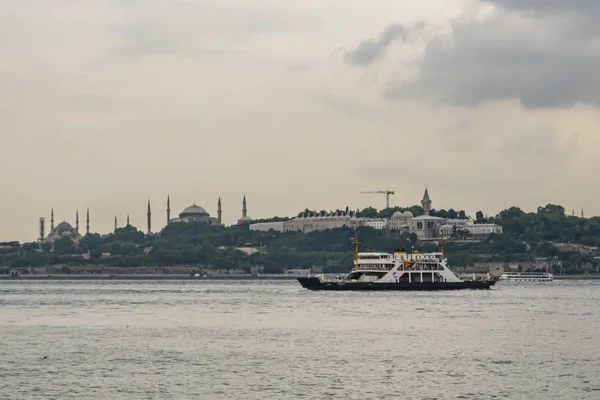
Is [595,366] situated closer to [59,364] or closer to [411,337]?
[411,337]

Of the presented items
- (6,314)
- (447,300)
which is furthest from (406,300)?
(6,314)

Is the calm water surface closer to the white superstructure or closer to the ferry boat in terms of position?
the ferry boat

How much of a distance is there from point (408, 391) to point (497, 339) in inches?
1037

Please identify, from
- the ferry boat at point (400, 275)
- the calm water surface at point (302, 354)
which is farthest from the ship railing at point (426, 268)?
the calm water surface at point (302, 354)

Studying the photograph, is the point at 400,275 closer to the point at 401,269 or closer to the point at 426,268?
the point at 401,269

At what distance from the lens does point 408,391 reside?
198ft

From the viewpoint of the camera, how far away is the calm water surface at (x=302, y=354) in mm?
61000

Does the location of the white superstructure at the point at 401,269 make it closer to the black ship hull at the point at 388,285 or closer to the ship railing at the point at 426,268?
the ship railing at the point at 426,268

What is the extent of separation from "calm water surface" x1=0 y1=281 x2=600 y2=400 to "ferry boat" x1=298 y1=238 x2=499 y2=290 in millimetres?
45750

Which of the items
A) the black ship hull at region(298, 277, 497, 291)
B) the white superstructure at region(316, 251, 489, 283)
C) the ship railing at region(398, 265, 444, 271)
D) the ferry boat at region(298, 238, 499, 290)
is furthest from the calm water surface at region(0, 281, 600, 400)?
the ship railing at region(398, 265, 444, 271)

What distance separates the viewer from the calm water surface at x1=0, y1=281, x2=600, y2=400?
6100cm

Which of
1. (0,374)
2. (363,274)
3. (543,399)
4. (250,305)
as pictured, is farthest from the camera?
(363,274)

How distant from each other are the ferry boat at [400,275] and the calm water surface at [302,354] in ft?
150

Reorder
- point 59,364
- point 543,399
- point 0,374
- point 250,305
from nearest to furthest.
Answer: point 543,399 < point 0,374 < point 59,364 < point 250,305
